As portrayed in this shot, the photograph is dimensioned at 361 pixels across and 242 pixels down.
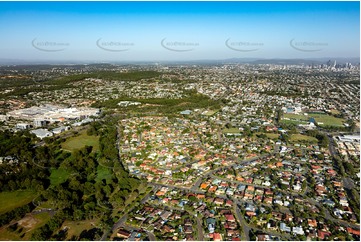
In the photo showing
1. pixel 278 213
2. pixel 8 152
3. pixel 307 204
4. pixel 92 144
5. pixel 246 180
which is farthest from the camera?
pixel 92 144

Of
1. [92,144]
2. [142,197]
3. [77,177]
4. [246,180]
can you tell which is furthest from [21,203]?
[246,180]

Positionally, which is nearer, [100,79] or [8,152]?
[8,152]

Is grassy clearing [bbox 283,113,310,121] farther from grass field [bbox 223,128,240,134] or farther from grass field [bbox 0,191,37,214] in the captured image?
grass field [bbox 0,191,37,214]

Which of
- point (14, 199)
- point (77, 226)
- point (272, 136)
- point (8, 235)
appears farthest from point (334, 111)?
point (8, 235)

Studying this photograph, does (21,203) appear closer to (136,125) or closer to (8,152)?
(8,152)

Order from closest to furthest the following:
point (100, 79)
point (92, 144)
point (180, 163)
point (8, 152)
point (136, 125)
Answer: point (180, 163), point (8, 152), point (92, 144), point (136, 125), point (100, 79)

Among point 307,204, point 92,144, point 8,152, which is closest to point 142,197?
point 307,204
